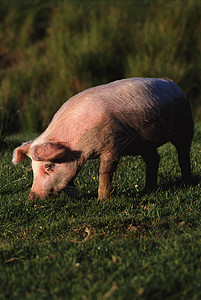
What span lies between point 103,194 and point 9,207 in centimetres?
100

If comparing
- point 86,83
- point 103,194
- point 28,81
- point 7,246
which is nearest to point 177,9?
point 86,83

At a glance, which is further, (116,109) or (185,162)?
(185,162)

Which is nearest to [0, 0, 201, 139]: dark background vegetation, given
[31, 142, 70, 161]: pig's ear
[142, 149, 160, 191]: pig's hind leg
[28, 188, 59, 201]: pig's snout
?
[142, 149, 160, 191]: pig's hind leg

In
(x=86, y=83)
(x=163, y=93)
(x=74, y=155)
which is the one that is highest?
(x=163, y=93)

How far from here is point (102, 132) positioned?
3.96 metres

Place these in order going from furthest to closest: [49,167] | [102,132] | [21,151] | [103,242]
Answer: [21,151] → [49,167] → [102,132] → [103,242]

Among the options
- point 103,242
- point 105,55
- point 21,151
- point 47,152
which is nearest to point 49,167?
point 47,152

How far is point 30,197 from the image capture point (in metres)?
4.18

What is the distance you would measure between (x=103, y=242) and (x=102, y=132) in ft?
4.04

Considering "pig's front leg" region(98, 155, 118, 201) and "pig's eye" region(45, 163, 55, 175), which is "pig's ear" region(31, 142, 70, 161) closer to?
"pig's eye" region(45, 163, 55, 175)

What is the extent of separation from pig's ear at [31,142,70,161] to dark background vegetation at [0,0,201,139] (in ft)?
22.7

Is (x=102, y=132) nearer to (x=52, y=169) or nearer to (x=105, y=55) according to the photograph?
(x=52, y=169)

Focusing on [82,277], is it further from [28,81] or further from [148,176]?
[28,81]

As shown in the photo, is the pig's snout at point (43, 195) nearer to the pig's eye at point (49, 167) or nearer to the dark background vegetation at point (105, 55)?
the pig's eye at point (49, 167)
